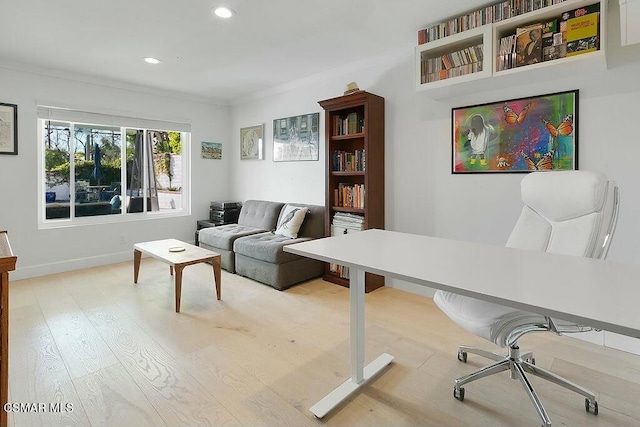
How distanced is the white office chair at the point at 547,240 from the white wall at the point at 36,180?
4227 mm

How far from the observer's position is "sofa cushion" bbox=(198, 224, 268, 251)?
13.0 feet

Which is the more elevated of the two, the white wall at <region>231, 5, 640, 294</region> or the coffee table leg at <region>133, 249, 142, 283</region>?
the white wall at <region>231, 5, 640, 294</region>

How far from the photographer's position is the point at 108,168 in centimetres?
446

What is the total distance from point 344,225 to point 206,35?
6.98 ft

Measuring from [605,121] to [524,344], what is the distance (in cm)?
158

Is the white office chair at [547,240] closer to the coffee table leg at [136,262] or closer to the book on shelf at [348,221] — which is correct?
the book on shelf at [348,221]

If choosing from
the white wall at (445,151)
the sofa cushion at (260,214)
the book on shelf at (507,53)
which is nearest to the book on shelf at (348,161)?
the white wall at (445,151)

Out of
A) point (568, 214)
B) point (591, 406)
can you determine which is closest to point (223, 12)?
point (568, 214)

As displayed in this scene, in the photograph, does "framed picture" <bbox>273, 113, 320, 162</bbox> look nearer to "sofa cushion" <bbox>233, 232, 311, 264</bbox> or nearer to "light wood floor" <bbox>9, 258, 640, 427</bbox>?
"sofa cushion" <bbox>233, 232, 311, 264</bbox>

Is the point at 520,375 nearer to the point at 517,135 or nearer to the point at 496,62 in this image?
the point at 517,135

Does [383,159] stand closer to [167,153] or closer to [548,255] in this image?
[548,255]

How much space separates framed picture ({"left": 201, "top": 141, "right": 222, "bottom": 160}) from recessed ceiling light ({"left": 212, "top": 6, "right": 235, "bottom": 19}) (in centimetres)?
283

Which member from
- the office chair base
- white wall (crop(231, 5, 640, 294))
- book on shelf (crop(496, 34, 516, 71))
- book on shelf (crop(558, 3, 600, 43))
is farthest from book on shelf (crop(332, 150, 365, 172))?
the office chair base

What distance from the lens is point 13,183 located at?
12.0 ft
